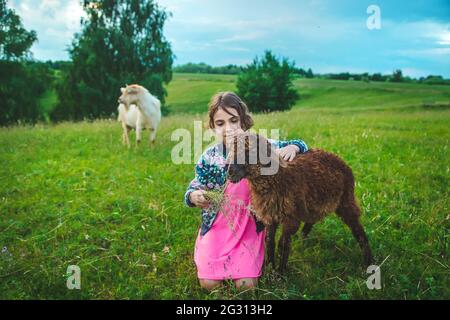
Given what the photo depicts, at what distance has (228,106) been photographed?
402cm

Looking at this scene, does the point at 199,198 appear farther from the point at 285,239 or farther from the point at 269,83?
the point at 269,83

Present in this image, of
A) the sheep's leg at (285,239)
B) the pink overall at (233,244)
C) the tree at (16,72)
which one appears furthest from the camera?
the tree at (16,72)

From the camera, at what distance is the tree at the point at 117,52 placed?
95.7 ft

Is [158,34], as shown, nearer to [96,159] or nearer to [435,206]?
[96,159]

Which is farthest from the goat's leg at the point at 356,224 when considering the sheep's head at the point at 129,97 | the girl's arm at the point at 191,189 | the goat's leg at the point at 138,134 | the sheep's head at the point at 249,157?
the sheep's head at the point at 129,97

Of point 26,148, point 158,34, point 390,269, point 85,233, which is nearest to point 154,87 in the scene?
point 158,34

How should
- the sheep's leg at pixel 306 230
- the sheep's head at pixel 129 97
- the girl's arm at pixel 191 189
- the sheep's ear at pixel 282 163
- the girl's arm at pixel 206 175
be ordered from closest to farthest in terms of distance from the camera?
1. the sheep's ear at pixel 282 163
2. the girl's arm at pixel 191 189
3. the girl's arm at pixel 206 175
4. the sheep's leg at pixel 306 230
5. the sheep's head at pixel 129 97

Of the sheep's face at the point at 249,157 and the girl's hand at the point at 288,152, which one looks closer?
the sheep's face at the point at 249,157

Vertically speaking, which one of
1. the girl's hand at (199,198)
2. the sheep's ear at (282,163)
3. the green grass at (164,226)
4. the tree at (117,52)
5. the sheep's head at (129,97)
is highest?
the tree at (117,52)

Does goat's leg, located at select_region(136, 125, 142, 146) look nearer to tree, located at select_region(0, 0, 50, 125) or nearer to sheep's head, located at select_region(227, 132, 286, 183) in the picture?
sheep's head, located at select_region(227, 132, 286, 183)

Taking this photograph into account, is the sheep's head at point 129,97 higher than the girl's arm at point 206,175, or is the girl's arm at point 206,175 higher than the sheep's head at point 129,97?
the sheep's head at point 129,97

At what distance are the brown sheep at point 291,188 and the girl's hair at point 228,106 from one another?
667 millimetres

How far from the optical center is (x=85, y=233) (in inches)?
211

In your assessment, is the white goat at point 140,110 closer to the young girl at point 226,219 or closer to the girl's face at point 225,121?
the young girl at point 226,219
